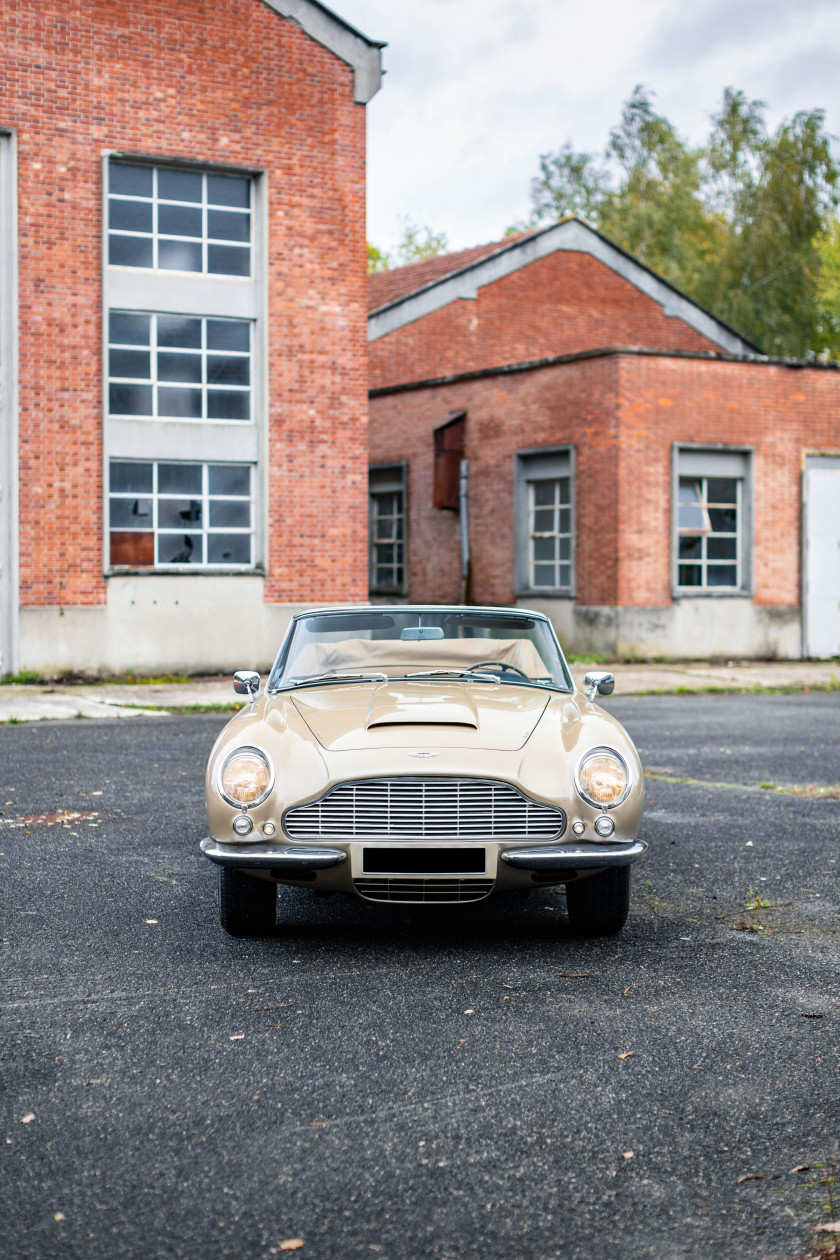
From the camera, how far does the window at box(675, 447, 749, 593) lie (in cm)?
2162

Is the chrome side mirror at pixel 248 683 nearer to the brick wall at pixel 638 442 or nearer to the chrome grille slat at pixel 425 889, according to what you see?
the chrome grille slat at pixel 425 889

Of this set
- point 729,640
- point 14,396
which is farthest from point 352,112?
point 729,640

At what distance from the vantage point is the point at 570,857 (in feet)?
15.8

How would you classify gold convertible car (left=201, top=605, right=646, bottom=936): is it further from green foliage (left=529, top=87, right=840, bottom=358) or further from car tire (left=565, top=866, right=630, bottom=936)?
green foliage (left=529, top=87, right=840, bottom=358)

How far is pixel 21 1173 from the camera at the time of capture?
306cm

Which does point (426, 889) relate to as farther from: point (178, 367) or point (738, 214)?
point (738, 214)

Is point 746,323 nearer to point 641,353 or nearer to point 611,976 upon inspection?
point 641,353

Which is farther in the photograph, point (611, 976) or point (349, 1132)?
point (611, 976)

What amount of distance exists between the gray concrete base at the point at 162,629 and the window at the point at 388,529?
25.1ft

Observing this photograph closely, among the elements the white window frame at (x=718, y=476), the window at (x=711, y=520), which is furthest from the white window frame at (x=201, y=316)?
the window at (x=711, y=520)

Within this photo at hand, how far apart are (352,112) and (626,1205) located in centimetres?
1906

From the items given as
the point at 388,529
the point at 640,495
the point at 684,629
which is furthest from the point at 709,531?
the point at 388,529

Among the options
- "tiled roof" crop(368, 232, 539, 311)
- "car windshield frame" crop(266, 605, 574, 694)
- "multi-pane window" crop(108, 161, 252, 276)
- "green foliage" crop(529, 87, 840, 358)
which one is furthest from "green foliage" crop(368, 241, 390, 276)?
"car windshield frame" crop(266, 605, 574, 694)

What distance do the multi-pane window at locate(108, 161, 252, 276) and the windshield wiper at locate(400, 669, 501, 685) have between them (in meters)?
14.1
